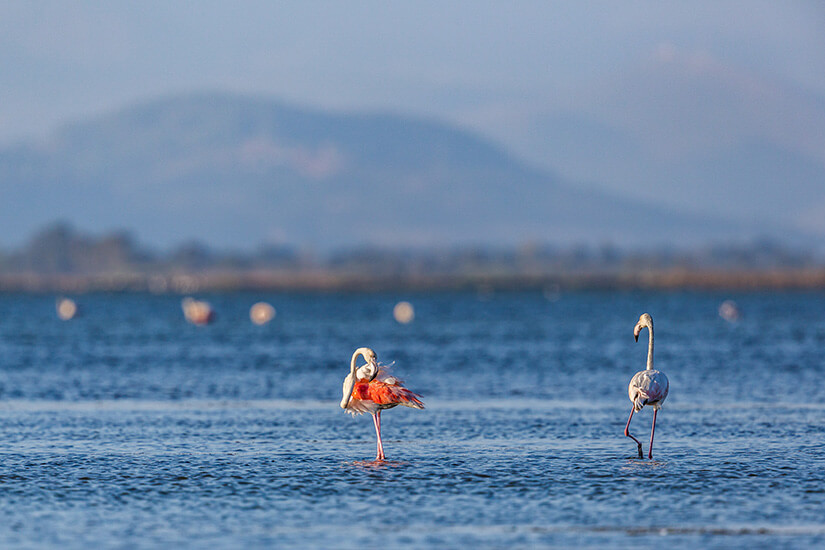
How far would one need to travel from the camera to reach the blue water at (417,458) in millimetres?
15961

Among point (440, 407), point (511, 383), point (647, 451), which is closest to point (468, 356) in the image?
point (511, 383)

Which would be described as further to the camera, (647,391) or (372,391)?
(372,391)

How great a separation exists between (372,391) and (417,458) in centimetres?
139

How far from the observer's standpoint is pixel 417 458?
71.1 ft

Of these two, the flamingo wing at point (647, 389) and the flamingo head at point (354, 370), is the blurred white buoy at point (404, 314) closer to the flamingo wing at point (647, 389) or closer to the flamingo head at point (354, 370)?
the flamingo head at point (354, 370)

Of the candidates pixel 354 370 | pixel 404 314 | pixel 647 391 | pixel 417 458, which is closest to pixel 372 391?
pixel 354 370

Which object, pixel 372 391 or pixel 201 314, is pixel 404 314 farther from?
pixel 372 391

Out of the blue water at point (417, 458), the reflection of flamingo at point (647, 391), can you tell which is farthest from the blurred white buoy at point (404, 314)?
the reflection of flamingo at point (647, 391)

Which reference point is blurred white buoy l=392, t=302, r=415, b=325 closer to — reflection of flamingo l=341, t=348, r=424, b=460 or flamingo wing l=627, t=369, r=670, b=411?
reflection of flamingo l=341, t=348, r=424, b=460

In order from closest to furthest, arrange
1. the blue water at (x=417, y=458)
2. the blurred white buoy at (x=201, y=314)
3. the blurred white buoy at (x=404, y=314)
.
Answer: the blue water at (x=417, y=458) < the blurred white buoy at (x=201, y=314) < the blurred white buoy at (x=404, y=314)

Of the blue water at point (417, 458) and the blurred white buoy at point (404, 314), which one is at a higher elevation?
the blurred white buoy at point (404, 314)

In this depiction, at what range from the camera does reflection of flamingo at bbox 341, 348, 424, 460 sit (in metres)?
21.8

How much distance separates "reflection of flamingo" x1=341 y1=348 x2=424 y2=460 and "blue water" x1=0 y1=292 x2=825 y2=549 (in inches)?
35.6

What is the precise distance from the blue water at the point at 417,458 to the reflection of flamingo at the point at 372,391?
2.97 ft
